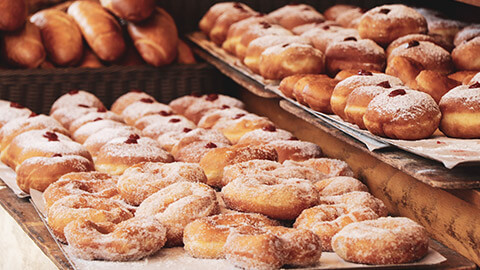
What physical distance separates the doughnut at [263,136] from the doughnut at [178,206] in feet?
2.82

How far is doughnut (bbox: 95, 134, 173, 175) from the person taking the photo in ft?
9.80

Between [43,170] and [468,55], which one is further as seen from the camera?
[468,55]

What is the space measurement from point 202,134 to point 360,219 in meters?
1.27

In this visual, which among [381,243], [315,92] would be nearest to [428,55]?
[315,92]

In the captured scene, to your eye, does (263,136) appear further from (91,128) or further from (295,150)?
(91,128)

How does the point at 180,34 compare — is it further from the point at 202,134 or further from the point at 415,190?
the point at 415,190

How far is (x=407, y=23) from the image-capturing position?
329 centimetres

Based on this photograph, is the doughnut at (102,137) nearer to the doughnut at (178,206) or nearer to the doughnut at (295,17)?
the doughnut at (178,206)

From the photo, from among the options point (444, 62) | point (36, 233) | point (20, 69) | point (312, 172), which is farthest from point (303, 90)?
point (20, 69)

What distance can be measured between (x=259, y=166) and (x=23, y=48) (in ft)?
7.42

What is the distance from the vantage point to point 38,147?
311cm

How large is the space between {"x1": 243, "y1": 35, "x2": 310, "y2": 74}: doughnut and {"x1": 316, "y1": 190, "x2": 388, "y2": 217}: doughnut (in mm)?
1362

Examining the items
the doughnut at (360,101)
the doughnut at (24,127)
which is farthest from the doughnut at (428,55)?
the doughnut at (24,127)

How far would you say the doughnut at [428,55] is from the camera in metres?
2.95
